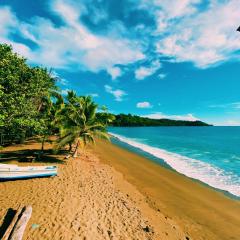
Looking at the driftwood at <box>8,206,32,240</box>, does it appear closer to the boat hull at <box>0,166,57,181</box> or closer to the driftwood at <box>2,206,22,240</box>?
the driftwood at <box>2,206,22,240</box>

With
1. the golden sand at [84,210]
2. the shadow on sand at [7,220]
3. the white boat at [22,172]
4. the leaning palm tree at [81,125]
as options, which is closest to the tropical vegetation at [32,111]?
the leaning palm tree at [81,125]

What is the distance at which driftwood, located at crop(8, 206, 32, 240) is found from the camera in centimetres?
660

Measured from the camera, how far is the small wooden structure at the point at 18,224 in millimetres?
6614

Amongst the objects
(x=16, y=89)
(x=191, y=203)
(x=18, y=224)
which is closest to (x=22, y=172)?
(x=18, y=224)

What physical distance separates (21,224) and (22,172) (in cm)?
505

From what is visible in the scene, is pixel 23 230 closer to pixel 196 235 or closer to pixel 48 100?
pixel 196 235

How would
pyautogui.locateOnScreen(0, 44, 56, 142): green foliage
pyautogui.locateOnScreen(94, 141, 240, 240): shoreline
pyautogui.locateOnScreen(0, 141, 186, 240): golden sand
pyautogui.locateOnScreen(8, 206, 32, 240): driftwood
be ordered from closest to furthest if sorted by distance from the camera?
pyautogui.locateOnScreen(8, 206, 32, 240): driftwood < pyautogui.locateOnScreen(0, 141, 186, 240): golden sand < pyautogui.locateOnScreen(94, 141, 240, 240): shoreline < pyautogui.locateOnScreen(0, 44, 56, 142): green foliage

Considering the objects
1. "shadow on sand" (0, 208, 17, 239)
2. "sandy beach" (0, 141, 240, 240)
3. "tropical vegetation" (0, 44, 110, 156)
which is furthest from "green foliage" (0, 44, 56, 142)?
"shadow on sand" (0, 208, 17, 239)

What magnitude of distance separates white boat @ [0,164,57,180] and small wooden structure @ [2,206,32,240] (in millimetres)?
3656

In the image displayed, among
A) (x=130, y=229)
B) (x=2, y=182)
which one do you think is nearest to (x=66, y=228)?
(x=130, y=229)

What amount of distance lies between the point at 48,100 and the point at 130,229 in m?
17.6

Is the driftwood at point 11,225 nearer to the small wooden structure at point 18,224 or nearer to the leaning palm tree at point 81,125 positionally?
the small wooden structure at point 18,224

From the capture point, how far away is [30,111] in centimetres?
1427

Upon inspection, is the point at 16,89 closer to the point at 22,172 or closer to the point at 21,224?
the point at 22,172
